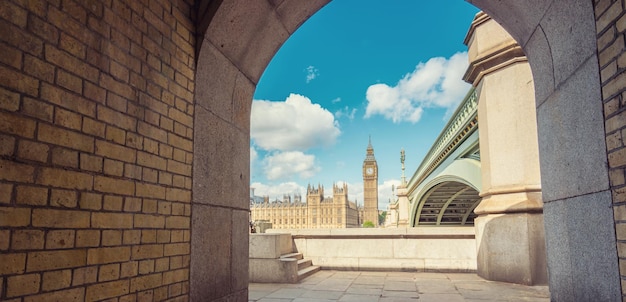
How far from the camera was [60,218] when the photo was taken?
275cm

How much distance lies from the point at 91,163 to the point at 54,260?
0.68 m

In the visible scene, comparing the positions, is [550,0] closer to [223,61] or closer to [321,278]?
[223,61]

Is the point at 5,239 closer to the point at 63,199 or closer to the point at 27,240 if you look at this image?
the point at 27,240

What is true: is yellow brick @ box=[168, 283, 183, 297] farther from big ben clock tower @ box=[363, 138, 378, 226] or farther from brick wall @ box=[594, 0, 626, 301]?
big ben clock tower @ box=[363, 138, 378, 226]

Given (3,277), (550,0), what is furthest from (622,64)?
(3,277)

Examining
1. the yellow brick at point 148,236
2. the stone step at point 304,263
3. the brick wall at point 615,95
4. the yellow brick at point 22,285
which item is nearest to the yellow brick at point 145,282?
the yellow brick at point 148,236

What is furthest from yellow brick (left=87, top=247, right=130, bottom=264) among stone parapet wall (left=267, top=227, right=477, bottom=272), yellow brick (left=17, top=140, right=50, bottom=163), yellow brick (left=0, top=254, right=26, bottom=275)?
stone parapet wall (left=267, top=227, right=477, bottom=272)

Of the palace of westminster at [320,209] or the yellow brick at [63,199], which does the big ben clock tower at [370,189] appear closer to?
the palace of westminster at [320,209]

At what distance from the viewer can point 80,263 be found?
2.91m

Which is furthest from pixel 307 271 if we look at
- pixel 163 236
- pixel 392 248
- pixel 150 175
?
pixel 150 175

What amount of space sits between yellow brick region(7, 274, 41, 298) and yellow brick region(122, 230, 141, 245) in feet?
2.54

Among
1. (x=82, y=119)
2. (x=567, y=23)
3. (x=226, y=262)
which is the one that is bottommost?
(x=226, y=262)

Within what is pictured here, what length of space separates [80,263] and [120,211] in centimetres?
50

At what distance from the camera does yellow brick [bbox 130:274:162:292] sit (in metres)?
3.42
